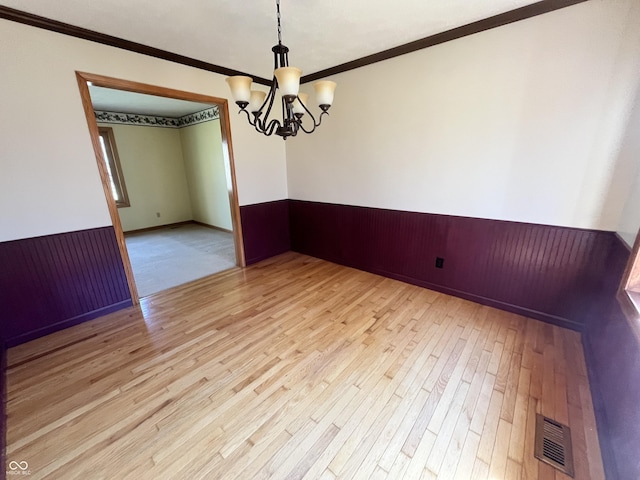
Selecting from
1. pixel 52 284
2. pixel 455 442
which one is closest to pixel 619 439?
pixel 455 442

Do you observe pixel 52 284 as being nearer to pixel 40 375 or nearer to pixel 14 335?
pixel 14 335

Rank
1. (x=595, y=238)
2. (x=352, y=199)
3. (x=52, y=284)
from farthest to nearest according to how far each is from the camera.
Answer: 1. (x=352, y=199)
2. (x=52, y=284)
3. (x=595, y=238)

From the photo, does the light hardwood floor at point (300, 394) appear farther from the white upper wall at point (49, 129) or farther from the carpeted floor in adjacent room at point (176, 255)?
the white upper wall at point (49, 129)

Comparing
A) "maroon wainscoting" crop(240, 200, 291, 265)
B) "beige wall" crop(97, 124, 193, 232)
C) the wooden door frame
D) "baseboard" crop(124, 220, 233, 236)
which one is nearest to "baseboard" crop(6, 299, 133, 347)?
the wooden door frame

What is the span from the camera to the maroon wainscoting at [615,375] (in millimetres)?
1124

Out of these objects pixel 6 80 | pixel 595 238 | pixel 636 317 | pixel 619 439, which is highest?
pixel 6 80

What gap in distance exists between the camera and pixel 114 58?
2.27 metres

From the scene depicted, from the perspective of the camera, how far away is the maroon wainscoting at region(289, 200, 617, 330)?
6.79 feet

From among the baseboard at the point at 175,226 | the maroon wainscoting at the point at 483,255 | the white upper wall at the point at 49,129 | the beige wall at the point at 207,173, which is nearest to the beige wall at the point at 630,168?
the maroon wainscoting at the point at 483,255

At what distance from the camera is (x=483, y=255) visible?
250cm

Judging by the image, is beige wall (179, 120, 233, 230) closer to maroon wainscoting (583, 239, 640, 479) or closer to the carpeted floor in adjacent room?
the carpeted floor in adjacent room

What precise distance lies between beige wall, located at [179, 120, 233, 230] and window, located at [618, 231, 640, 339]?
5037 mm

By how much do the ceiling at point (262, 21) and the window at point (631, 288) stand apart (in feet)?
6.06

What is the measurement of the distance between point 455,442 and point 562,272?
169cm
